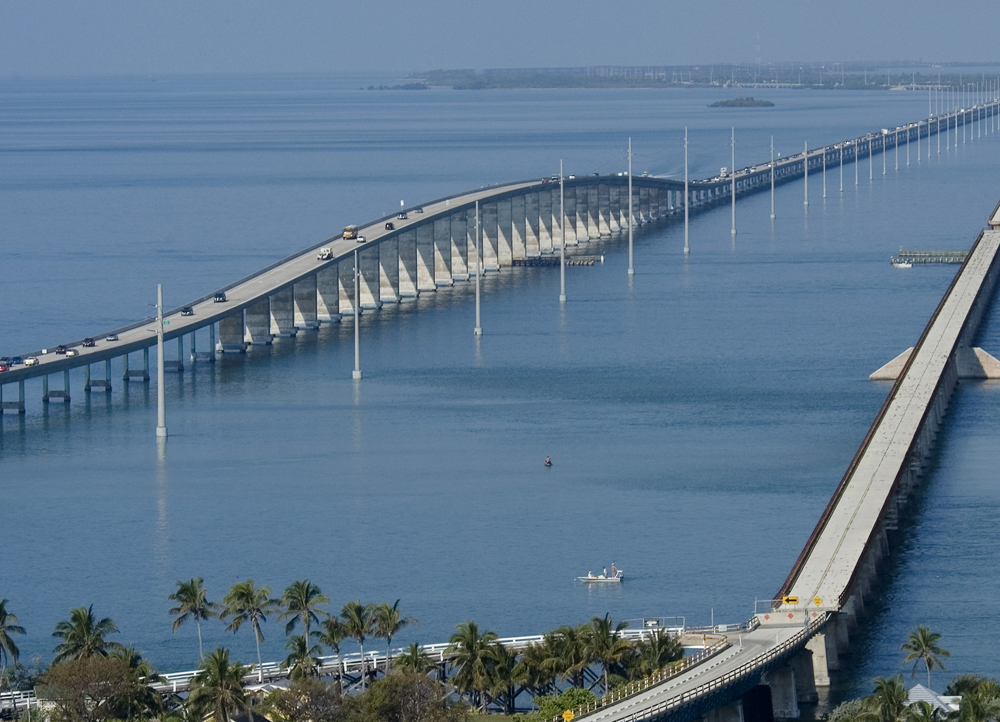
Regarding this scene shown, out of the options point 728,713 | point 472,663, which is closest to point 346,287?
point 472,663

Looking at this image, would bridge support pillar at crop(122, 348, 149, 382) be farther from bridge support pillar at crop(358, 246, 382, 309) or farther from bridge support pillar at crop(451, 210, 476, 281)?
bridge support pillar at crop(451, 210, 476, 281)

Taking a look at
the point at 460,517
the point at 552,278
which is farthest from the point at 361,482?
the point at 552,278

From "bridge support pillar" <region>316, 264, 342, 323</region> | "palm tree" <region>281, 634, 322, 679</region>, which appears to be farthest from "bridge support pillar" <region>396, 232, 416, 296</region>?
"palm tree" <region>281, 634, 322, 679</region>

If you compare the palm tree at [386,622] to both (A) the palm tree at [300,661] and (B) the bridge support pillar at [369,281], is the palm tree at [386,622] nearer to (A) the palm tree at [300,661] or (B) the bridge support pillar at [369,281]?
(A) the palm tree at [300,661]

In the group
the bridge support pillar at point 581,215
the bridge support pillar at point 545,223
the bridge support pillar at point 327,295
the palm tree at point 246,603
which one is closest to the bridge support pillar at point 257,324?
the bridge support pillar at point 327,295

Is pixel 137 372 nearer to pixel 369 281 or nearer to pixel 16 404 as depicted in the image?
pixel 16 404

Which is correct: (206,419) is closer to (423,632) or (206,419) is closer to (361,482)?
(361,482)
